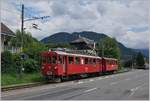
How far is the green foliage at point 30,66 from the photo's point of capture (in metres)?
44.6

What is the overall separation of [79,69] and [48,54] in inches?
206

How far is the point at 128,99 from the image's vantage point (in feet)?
64.1

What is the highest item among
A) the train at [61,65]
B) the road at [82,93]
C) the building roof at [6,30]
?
the building roof at [6,30]

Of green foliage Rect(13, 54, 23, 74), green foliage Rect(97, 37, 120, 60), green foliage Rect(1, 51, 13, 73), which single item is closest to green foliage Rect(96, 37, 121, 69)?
green foliage Rect(97, 37, 120, 60)

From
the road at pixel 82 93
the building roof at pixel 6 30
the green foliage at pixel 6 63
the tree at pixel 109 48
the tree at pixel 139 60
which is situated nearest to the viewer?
the road at pixel 82 93

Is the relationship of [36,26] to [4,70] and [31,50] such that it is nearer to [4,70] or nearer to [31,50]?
[4,70]

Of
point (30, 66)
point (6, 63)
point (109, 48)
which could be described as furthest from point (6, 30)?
point (109, 48)

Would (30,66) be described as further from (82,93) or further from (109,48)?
(109,48)

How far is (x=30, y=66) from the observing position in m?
44.9

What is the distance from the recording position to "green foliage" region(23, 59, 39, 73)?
146 feet

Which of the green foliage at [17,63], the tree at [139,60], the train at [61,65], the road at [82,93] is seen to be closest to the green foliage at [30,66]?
the green foliage at [17,63]

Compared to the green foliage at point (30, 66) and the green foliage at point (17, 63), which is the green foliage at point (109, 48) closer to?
the green foliage at point (30, 66)

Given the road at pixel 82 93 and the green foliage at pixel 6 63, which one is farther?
the green foliage at pixel 6 63

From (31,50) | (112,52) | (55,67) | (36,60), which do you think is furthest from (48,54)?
(112,52)
